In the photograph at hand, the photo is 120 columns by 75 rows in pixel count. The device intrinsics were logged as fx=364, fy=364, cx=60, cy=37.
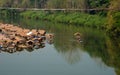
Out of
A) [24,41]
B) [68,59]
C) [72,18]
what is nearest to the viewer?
[68,59]

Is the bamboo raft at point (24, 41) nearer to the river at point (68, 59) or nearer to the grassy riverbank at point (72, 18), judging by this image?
the river at point (68, 59)

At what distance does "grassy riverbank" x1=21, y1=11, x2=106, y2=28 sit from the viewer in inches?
1607

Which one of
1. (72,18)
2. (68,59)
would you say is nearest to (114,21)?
(68,59)

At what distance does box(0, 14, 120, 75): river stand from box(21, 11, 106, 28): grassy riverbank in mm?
7469

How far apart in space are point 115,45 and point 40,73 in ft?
30.7

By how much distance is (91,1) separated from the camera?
45.5 metres

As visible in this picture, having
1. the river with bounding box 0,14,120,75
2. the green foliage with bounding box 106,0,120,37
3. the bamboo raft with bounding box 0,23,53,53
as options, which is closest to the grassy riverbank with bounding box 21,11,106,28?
the green foliage with bounding box 106,0,120,37

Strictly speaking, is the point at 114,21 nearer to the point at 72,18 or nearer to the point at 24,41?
the point at 24,41

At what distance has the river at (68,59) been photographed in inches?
866

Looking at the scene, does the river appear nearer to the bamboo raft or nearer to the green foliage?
the bamboo raft

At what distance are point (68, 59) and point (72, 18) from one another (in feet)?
68.2

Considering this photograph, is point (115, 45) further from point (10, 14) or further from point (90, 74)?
point (10, 14)

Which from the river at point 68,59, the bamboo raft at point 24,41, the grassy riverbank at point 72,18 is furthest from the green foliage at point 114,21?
the bamboo raft at point 24,41

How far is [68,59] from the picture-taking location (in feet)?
84.3
